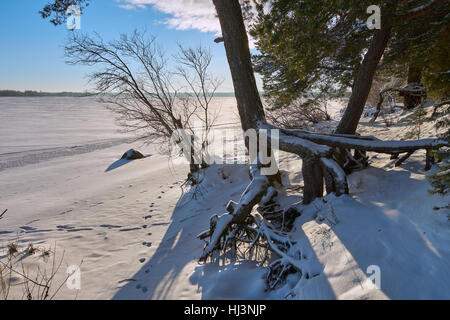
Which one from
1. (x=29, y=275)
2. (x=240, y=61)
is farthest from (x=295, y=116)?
(x=29, y=275)

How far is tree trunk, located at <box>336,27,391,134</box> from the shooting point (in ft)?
14.5

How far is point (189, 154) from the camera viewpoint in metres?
10.0

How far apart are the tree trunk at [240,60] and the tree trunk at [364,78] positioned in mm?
2126

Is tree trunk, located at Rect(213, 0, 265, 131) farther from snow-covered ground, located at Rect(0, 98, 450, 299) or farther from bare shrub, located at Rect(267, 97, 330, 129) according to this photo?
bare shrub, located at Rect(267, 97, 330, 129)

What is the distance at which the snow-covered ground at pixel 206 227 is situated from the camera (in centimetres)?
206

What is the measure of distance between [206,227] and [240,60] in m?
3.91

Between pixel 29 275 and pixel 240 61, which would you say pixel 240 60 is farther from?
pixel 29 275

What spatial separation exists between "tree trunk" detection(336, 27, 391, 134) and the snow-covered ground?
1.22m

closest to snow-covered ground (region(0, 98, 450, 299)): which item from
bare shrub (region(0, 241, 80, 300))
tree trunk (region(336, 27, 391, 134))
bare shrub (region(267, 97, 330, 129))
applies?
bare shrub (region(0, 241, 80, 300))

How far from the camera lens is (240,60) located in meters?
4.51

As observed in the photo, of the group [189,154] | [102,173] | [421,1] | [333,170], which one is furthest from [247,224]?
[102,173]

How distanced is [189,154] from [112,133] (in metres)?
19.7

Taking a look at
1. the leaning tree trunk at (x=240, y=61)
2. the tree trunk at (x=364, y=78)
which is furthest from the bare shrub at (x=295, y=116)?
the leaning tree trunk at (x=240, y=61)

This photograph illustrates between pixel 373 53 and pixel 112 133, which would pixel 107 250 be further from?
pixel 112 133
